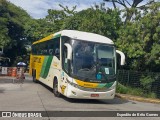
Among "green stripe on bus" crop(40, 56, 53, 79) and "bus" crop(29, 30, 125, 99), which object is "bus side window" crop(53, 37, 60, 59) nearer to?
"bus" crop(29, 30, 125, 99)

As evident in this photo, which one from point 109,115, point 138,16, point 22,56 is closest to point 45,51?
point 138,16

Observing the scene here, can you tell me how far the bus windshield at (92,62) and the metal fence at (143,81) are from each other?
6.59m

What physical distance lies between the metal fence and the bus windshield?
6.59 metres

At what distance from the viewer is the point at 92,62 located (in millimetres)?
16062

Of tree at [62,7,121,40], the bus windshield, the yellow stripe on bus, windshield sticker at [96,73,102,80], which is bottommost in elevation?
the yellow stripe on bus

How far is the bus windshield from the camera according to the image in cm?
1583

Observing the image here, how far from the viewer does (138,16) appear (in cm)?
2603

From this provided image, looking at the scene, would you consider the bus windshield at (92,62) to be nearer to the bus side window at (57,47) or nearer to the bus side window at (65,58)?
the bus side window at (65,58)

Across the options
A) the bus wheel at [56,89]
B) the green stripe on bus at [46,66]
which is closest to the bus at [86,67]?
the bus wheel at [56,89]

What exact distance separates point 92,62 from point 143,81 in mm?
7591

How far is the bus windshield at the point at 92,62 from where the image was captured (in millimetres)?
15828

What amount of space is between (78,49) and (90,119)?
16.9 ft

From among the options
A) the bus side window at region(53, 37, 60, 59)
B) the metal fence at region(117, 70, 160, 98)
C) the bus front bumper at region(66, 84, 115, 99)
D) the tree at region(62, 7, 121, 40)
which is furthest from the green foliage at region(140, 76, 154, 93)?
the bus front bumper at region(66, 84, 115, 99)

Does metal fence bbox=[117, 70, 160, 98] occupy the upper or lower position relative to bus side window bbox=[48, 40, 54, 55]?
lower
